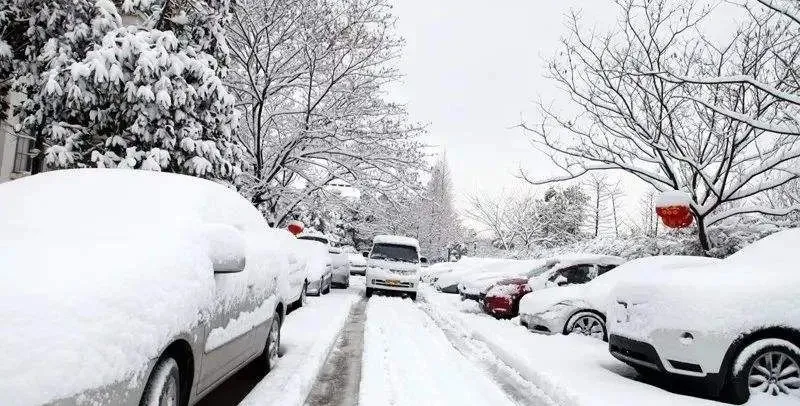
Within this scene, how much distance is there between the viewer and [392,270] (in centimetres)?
1756

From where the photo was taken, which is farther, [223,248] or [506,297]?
[506,297]

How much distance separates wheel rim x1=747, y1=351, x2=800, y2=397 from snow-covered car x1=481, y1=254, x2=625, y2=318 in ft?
20.1

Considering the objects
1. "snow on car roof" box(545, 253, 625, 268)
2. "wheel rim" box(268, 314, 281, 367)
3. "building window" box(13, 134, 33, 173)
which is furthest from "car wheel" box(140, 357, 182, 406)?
"building window" box(13, 134, 33, 173)

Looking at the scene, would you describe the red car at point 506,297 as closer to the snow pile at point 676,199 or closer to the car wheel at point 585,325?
the car wheel at point 585,325

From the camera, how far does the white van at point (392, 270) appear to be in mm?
17406

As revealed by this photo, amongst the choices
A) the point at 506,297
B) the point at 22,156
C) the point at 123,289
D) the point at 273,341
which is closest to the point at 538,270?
the point at 506,297

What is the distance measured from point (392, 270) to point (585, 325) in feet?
28.1

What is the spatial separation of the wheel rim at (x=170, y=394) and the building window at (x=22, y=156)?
19825 mm

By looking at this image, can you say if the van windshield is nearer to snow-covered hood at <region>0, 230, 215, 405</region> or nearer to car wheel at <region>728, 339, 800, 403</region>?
car wheel at <region>728, 339, 800, 403</region>

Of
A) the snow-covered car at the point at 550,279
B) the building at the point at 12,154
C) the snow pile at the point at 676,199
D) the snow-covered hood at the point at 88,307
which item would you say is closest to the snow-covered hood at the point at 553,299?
the snow-covered car at the point at 550,279

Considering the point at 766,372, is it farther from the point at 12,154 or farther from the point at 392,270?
the point at 12,154

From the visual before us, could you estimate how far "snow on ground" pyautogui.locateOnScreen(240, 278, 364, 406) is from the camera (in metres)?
4.86

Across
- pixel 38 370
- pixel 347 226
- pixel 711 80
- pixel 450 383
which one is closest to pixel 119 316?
pixel 38 370

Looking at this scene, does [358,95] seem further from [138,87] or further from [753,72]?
[753,72]
